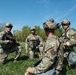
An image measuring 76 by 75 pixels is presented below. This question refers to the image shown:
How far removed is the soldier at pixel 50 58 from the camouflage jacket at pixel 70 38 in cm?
257

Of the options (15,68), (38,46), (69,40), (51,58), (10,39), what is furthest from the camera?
(38,46)

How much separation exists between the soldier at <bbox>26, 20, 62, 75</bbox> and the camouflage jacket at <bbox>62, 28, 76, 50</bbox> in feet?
8.43

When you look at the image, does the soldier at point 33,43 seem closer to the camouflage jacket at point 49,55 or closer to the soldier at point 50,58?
the soldier at point 50,58

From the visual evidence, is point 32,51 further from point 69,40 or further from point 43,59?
point 43,59

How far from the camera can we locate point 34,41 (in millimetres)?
13078

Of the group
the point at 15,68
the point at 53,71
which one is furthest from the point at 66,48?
the point at 53,71

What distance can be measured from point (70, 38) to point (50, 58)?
3.43 meters

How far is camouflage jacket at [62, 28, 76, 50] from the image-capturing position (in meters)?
9.16

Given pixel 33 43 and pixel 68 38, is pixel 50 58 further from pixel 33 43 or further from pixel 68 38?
pixel 33 43

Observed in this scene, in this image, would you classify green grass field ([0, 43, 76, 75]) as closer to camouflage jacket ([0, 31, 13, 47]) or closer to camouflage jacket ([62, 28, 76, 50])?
camouflage jacket ([0, 31, 13, 47])

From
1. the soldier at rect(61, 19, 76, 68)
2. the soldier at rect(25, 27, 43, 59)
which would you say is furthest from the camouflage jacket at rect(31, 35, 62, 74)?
the soldier at rect(25, 27, 43, 59)

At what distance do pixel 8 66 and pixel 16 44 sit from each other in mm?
1678

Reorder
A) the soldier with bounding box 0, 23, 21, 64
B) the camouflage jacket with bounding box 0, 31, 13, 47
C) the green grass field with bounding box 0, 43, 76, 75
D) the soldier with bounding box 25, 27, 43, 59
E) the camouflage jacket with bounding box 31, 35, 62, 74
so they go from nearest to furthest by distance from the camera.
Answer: the camouflage jacket with bounding box 31, 35, 62, 74 → the green grass field with bounding box 0, 43, 76, 75 → the camouflage jacket with bounding box 0, 31, 13, 47 → the soldier with bounding box 0, 23, 21, 64 → the soldier with bounding box 25, 27, 43, 59

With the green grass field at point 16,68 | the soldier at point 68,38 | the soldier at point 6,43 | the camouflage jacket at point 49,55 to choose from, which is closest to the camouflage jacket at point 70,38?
the soldier at point 68,38
